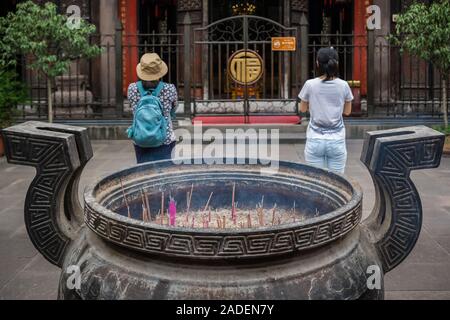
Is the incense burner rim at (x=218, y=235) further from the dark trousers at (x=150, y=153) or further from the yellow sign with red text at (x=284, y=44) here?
the yellow sign with red text at (x=284, y=44)

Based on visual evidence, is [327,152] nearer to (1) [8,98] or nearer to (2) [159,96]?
(2) [159,96]

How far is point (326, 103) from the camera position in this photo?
17.6 ft

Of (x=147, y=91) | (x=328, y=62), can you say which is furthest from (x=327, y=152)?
(x=147, y=91)

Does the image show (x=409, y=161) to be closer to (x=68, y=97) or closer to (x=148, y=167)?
(x=148, y=167)

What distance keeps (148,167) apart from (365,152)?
112 cm

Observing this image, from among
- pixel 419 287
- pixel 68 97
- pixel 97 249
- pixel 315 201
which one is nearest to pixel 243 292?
pixel 97 249

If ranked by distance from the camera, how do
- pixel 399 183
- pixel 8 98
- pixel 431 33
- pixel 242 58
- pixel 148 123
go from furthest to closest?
pixel 242 58
pixel 8 98
pixel 431 33
pixel 148 123
pixel 399 183

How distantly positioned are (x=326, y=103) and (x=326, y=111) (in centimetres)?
6

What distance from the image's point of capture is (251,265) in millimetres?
2430

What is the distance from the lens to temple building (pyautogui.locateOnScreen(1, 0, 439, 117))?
498 inches

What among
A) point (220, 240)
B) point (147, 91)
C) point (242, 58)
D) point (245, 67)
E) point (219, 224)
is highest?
point (242, 58)

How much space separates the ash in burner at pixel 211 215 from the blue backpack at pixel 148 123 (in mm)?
1609

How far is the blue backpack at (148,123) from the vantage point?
16.5 ft

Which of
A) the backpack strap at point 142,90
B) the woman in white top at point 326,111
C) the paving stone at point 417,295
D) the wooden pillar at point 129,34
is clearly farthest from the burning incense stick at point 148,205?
the wooden pillar at point 129,34
